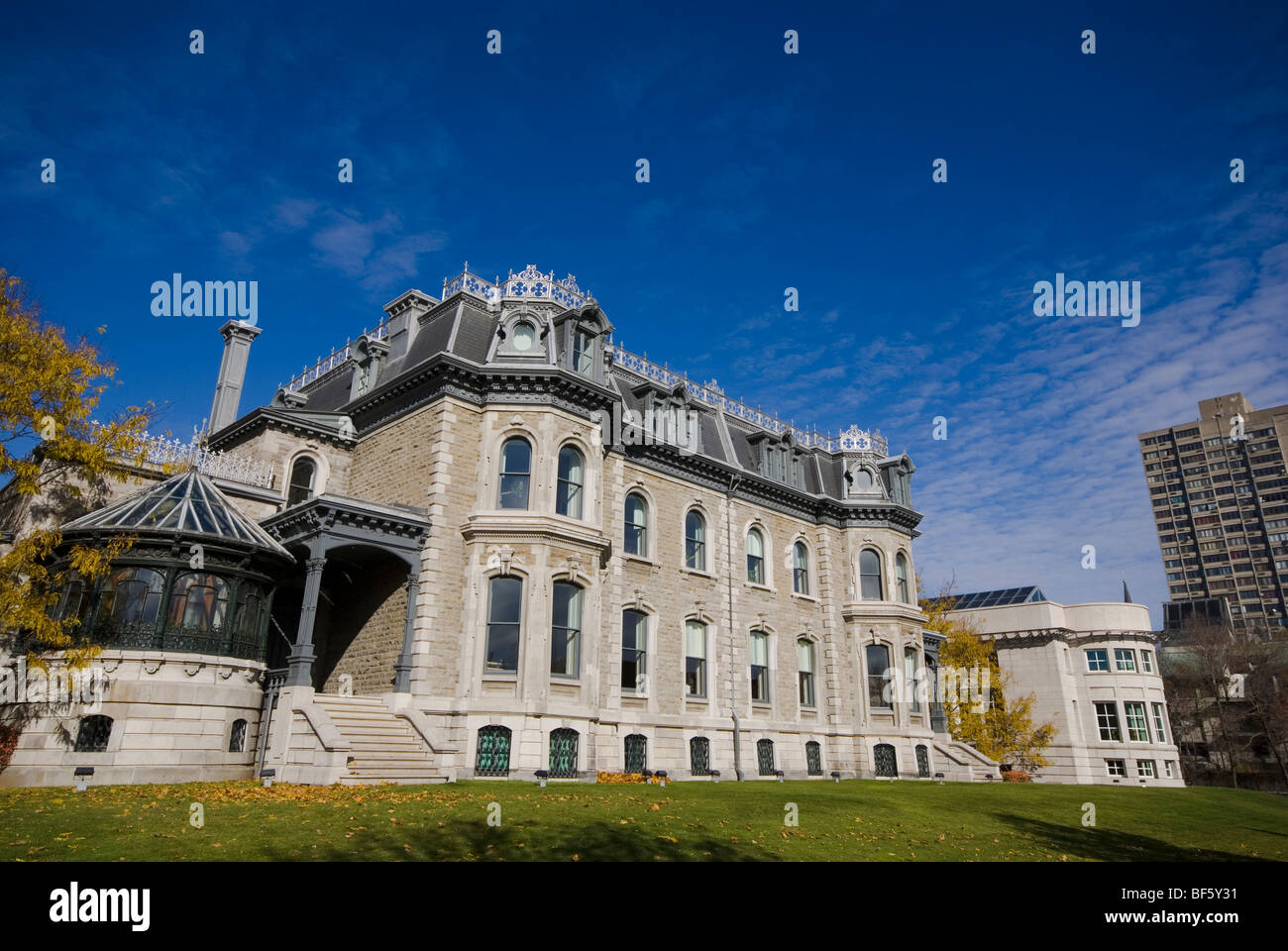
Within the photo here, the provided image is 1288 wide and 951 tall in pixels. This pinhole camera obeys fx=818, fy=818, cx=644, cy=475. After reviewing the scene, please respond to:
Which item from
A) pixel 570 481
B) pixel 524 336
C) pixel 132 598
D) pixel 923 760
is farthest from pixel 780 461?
pixel 132 598

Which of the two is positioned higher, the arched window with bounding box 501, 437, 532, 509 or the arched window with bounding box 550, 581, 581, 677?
the arched window with bounding box 501, 437, 532, 509

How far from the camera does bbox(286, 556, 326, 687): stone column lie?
18.6 m

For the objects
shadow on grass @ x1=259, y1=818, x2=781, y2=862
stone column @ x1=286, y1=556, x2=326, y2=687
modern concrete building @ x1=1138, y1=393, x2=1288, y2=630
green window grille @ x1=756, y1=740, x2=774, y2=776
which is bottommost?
shadow on grass @ x1=259, y1=818, x2=781, y2=862

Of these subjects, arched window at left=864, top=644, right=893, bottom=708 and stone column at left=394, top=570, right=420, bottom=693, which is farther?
arched window at left=864, top=644, right=893, bottom=708

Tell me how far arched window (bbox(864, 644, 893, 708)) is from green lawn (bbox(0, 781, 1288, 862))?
12.2 m

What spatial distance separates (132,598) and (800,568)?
22848 millimetres

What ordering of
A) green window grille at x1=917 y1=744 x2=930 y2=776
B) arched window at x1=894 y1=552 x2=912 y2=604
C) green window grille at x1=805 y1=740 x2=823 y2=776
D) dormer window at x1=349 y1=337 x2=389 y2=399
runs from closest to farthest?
dormer window at x1=349 y1=337 x2=389 y2=399 < green window grille at x1=805 y1=740 x2=823 y2=776 < green window grille at x1=917 y1=744 x2=930 y2=776 < arched window at x1=894 y1=552 x2=912 y2=604

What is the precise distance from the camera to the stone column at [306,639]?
61.1ft

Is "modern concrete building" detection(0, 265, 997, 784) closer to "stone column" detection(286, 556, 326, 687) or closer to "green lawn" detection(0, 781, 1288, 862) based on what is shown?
"stone column" detection(286, 556, 326, 687)

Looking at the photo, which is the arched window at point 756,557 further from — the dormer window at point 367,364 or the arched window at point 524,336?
the dormer window at point 367,364

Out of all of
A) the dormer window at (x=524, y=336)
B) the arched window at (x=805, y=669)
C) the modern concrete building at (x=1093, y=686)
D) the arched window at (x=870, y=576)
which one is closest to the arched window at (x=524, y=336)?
the dormer window at (x=524, y=336)

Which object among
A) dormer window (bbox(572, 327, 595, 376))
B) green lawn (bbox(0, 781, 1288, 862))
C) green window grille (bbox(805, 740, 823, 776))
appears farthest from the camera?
green window grille (bbox(805, 740, 823, 776))

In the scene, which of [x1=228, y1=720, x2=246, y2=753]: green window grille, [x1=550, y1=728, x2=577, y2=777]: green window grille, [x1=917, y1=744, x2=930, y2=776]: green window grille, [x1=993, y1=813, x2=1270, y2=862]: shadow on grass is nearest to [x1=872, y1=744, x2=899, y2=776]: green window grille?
[x1=917, y1=744, x2=930, y2=776]: green window grille
